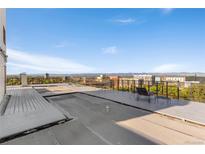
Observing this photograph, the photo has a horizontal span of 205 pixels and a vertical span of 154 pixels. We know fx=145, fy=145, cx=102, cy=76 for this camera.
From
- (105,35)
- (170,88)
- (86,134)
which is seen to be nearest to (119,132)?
(86,134)

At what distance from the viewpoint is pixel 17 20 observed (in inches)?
306

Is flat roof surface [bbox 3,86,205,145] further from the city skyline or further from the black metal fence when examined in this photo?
the city skyline

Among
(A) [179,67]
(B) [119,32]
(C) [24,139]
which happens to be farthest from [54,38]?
(A) [179,67]

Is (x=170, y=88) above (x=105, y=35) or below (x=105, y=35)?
below

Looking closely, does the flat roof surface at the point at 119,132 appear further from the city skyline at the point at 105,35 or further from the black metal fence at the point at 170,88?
the city skyline at the point at 105,35

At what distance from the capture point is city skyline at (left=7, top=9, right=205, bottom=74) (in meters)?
7.68

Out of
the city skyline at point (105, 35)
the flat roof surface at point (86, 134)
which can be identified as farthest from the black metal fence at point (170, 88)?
the flat roof surface at point (86, 134)

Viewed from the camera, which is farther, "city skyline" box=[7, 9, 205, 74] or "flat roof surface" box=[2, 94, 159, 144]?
"city skyline" box=[7, 9, 205, 74]

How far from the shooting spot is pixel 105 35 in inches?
462

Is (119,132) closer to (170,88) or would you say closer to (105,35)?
(170,88)

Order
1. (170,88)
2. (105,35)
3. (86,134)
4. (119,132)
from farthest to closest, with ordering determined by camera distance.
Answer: (105,35), (170,88), (119,132), (86,134)

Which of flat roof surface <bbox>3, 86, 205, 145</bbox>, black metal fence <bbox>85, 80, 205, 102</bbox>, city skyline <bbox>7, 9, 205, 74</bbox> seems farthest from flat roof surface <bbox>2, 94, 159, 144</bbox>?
city skyline <bbox>7, 9, 205, 74</bbox>

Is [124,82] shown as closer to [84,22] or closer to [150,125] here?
[84,22]
